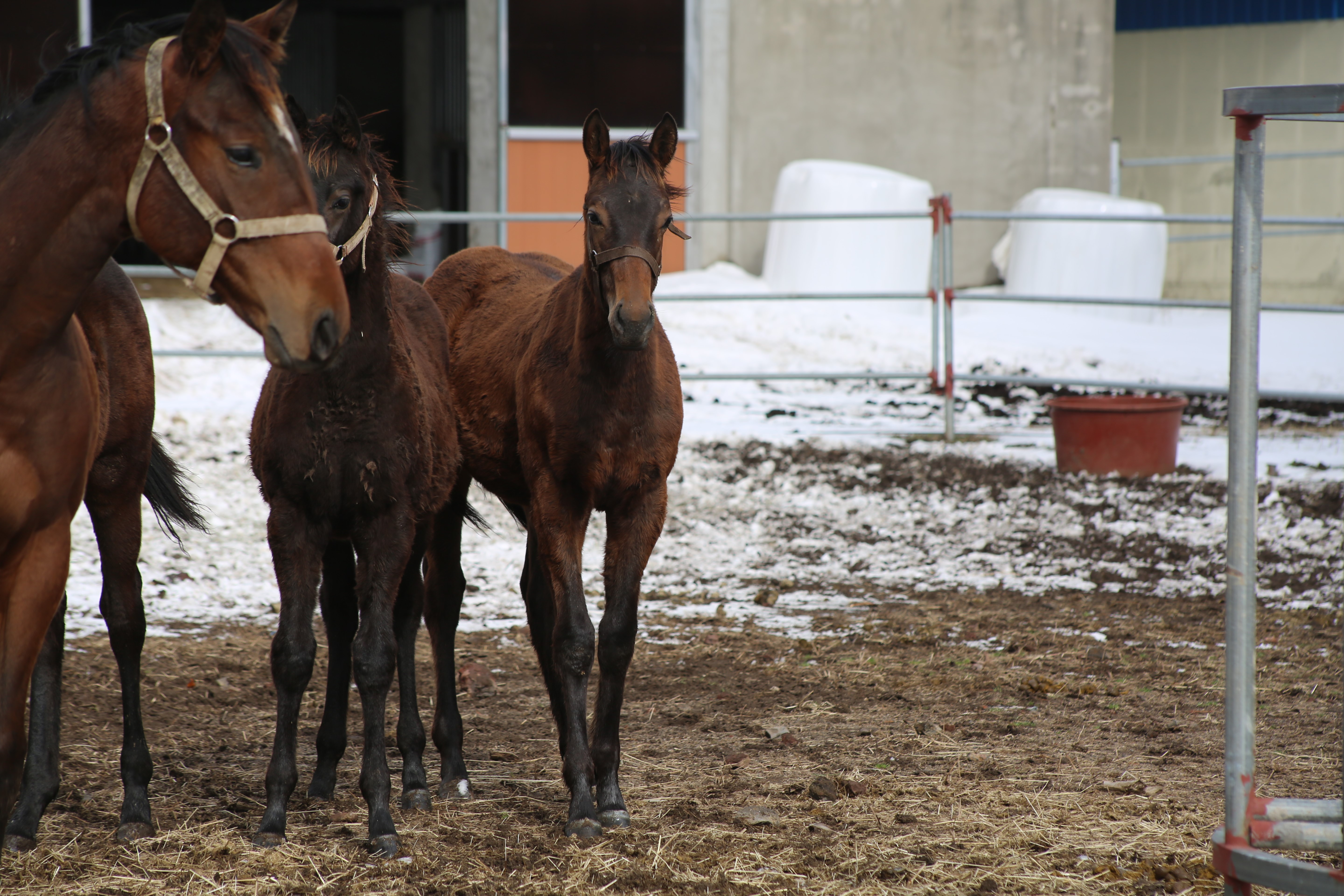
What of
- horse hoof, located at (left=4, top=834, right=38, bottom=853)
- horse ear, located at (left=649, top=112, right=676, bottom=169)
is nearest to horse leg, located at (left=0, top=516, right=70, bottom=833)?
horse hoof, located at (left=4, top=834, right=38, bottom=853)

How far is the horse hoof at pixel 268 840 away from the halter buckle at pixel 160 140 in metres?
1.91

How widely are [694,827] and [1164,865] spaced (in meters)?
1.24

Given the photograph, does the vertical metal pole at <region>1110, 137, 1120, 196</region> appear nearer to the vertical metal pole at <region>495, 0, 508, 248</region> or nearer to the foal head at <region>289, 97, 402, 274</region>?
the vertical metal pole at <region>495, 0, 508, 248</region>

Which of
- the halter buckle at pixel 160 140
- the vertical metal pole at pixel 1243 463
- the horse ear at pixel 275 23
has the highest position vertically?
the horse ear at pixel 275 23

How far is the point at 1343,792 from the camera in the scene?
8.92ft

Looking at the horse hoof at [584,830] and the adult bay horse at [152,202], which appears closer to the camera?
the adult bay horse at [152,202]

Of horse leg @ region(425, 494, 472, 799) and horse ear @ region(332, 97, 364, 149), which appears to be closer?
horse ear @ region(332, 97, 364, 149)

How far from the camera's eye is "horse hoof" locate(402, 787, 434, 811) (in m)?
3.84

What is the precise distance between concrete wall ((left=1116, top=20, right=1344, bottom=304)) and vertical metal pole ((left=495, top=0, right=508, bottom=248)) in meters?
9.11

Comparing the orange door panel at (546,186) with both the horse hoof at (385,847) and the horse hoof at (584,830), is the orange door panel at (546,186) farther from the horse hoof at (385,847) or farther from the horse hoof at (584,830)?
the horse hoof at (385,847)

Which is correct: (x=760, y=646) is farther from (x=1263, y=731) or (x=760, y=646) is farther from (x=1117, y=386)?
(x=1117, y=386)

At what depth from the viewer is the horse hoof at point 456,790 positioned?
3.98 m

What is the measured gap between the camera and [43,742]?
11.9 feet

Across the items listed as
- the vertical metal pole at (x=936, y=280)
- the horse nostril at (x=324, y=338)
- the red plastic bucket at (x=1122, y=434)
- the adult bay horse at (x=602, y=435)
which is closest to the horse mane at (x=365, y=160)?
the adult bay horse at (x=602, y=435)
